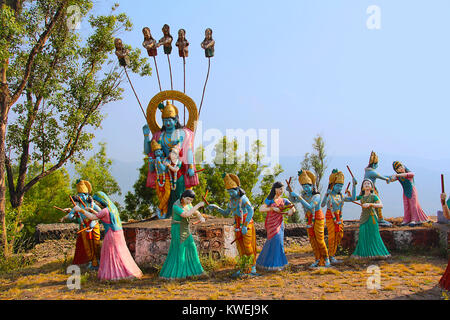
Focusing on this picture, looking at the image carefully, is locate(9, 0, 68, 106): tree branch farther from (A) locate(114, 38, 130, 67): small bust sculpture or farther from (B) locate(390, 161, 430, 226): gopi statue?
(B) locate(390, 161, 430, 226): gopi statue

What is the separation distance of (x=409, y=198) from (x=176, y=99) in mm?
5749

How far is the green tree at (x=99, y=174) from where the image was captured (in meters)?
16.6

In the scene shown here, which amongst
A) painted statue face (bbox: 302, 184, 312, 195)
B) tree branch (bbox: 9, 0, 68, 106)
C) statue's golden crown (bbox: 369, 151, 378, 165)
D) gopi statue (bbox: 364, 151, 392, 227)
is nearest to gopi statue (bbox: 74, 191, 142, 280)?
painted statue face (bbox: 302, 184, 312, 195)

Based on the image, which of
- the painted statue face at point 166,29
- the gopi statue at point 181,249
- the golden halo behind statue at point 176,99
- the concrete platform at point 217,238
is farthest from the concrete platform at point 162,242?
the painted statue face at point 166,29

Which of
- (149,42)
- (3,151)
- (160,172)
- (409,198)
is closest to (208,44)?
(149,42)

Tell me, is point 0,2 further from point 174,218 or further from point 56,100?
point 174,218

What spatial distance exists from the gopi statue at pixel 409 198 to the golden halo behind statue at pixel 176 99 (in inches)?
186

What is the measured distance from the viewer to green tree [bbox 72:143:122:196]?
1664 cm

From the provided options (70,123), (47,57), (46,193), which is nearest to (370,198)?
(70,123)

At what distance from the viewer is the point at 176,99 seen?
28.3 feet

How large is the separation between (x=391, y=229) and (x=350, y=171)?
5.92 ft

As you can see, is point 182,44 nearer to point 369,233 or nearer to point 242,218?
point 242,218

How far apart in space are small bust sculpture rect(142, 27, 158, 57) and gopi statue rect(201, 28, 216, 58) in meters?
1.11

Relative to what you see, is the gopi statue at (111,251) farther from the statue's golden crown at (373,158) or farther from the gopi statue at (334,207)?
the statue's golden crown at (373,158)
